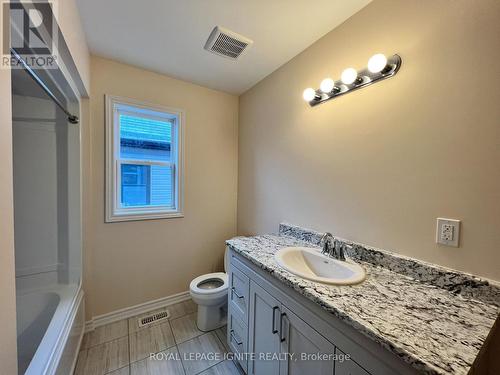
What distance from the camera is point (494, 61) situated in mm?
814

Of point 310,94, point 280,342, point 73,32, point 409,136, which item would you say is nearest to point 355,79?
point 310,94

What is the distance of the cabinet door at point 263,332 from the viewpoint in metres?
1.07

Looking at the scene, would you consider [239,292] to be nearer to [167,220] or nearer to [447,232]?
[167,220]

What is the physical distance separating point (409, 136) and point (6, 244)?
166 cm

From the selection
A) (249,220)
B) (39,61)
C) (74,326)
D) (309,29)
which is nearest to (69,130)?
(39,61)

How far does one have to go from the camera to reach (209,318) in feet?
5.80

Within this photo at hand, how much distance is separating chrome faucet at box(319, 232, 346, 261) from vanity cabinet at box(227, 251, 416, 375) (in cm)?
42

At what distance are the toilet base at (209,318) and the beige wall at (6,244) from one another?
Result: 1276 mm

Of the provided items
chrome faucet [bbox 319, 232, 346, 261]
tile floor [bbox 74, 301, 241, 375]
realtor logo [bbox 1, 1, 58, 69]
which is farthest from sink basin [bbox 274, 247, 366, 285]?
realtor logo [bbox 1, 1, 58, 69]

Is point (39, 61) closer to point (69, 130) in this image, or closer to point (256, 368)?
point (69, 130)

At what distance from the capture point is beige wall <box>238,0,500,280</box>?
843 mm

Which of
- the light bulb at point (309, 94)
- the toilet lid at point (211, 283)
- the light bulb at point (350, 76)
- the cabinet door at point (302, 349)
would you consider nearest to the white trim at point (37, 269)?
the toilet lid at point (211, 283)

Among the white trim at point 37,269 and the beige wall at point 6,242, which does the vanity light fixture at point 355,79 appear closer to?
the beige wall at point 6,242

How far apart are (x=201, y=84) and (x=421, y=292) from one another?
2406mm
